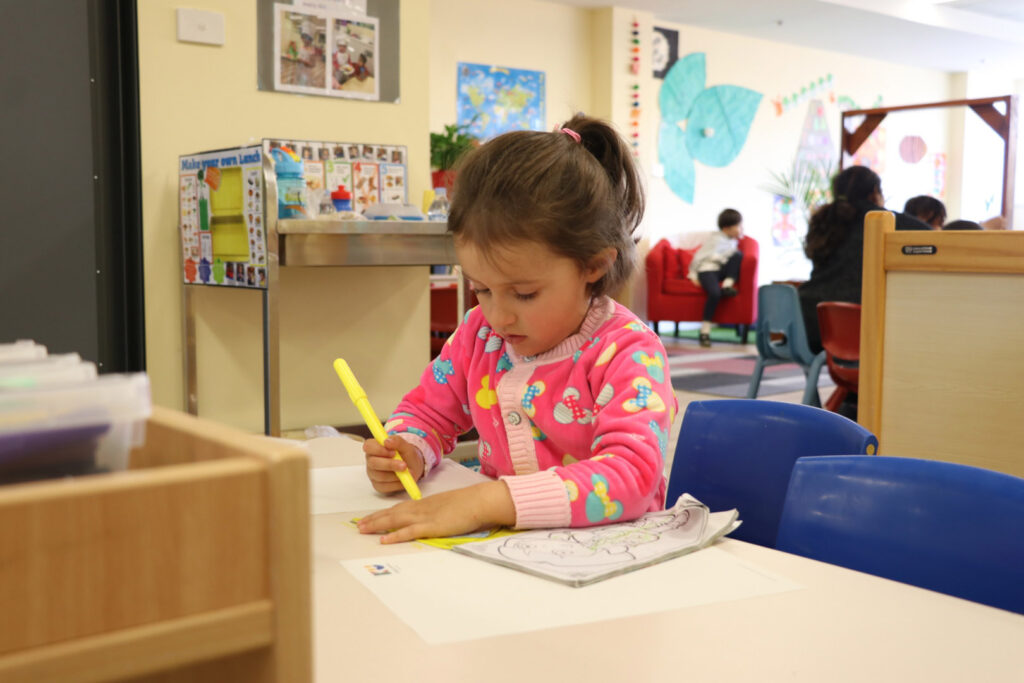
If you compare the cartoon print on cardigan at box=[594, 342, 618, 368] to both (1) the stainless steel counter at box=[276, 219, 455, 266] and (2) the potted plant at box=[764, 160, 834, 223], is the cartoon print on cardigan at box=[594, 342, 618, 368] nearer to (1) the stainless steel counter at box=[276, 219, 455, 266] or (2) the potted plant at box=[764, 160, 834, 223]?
(1) the stainless steel counter at box=[276, 219, 455, 266]

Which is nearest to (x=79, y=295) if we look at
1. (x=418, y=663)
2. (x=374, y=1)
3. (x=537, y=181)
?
(x=374, y=1)

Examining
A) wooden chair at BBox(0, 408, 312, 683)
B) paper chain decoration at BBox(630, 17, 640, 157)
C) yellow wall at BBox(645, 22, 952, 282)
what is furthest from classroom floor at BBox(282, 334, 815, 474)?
paper chain decoration at BBox(630, 17, 640, 157)

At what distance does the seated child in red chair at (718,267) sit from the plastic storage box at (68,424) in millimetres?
6815

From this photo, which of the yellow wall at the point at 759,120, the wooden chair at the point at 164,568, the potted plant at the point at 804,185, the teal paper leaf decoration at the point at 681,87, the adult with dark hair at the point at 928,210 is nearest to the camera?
the wooden chair at the point at 164,568

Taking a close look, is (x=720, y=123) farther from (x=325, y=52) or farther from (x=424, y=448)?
(x=424, y=448)

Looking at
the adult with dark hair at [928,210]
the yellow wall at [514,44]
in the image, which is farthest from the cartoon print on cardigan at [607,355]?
the yellow wall at [514,44]

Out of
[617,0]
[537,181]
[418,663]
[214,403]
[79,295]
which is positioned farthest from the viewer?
[617,0]

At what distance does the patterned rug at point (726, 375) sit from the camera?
4.79 m

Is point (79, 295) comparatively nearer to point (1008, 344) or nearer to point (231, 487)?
point (1008, 344)

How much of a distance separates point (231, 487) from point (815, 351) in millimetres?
3570

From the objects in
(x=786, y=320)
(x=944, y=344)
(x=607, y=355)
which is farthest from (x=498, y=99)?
(x=607, y=355)

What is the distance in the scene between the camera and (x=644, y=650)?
54cm

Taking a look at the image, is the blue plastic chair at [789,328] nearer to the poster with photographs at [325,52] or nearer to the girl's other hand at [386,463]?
the poster with photographs at [325,52]

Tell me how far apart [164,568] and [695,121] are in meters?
7.71
